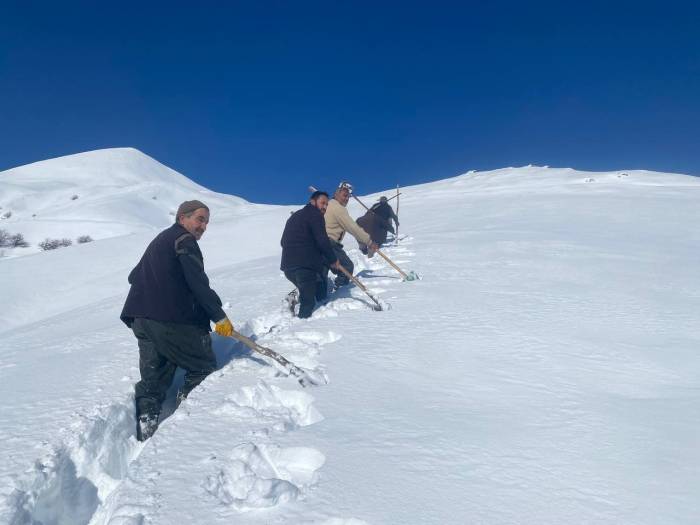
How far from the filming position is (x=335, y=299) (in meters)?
5.88

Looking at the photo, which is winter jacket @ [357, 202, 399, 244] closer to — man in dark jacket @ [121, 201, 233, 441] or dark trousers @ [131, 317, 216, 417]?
man in dark jacket @ [121, 201, 233, 441]

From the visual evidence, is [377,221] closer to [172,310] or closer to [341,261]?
[341,261]

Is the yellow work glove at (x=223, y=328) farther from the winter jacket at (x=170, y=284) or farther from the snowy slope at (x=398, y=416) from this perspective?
the snowy slope at (x=398, y=416)

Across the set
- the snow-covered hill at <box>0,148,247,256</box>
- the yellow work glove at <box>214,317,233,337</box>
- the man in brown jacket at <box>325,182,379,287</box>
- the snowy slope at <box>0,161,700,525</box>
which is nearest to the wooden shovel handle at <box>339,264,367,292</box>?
the snowy slope at <box>0,161,700,525</box>

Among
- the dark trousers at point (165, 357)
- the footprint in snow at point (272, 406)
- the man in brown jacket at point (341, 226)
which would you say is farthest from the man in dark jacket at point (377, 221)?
the footprint in snow at point (272, 406)

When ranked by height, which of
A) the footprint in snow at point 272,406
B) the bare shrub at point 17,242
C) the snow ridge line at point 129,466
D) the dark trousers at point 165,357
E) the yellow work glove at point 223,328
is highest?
the bare shrub at point 17,242

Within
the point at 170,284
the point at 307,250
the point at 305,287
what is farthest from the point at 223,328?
the point at 307,250

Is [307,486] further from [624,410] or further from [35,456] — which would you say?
[624,410]

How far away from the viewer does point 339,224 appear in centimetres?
641

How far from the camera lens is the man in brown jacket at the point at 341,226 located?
6312mm

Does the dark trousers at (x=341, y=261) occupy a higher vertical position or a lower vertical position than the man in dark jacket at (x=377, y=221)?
lower

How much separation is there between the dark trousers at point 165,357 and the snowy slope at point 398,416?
0.15 metres

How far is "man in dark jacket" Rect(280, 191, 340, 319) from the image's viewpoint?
209 inches

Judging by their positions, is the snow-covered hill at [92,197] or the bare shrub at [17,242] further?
the snow-covered hill at [92,197]
